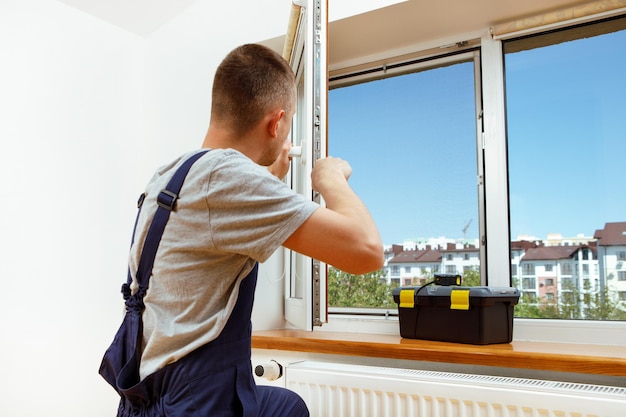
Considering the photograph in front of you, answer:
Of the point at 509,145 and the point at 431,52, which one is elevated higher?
the point at 431,52

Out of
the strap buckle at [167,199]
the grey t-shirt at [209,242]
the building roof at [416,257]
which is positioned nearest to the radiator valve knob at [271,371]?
the building roof at [416,257]

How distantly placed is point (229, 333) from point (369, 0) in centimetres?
153

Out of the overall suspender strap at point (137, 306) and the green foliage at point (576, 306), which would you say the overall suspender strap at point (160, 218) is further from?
the green foliage at point (576, 306)

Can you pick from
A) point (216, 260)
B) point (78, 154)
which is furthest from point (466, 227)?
point (78, 154)

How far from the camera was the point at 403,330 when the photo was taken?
1.91 metres

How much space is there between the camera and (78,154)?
2.31 m

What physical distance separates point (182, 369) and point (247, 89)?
56cm

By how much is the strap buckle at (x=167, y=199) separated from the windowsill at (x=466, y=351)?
98 cm

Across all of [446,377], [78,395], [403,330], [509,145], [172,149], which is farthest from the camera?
[172,149]

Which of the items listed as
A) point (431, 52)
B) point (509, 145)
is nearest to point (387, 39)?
point (431, 52)

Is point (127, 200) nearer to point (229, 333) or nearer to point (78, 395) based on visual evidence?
point (78, 395)

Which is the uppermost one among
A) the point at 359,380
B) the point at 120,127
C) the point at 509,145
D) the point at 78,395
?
the point at 120,127

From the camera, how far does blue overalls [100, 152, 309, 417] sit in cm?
97

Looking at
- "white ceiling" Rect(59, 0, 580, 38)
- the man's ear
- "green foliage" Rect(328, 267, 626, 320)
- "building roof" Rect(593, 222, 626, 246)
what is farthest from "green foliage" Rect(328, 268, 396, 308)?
the man's ear
